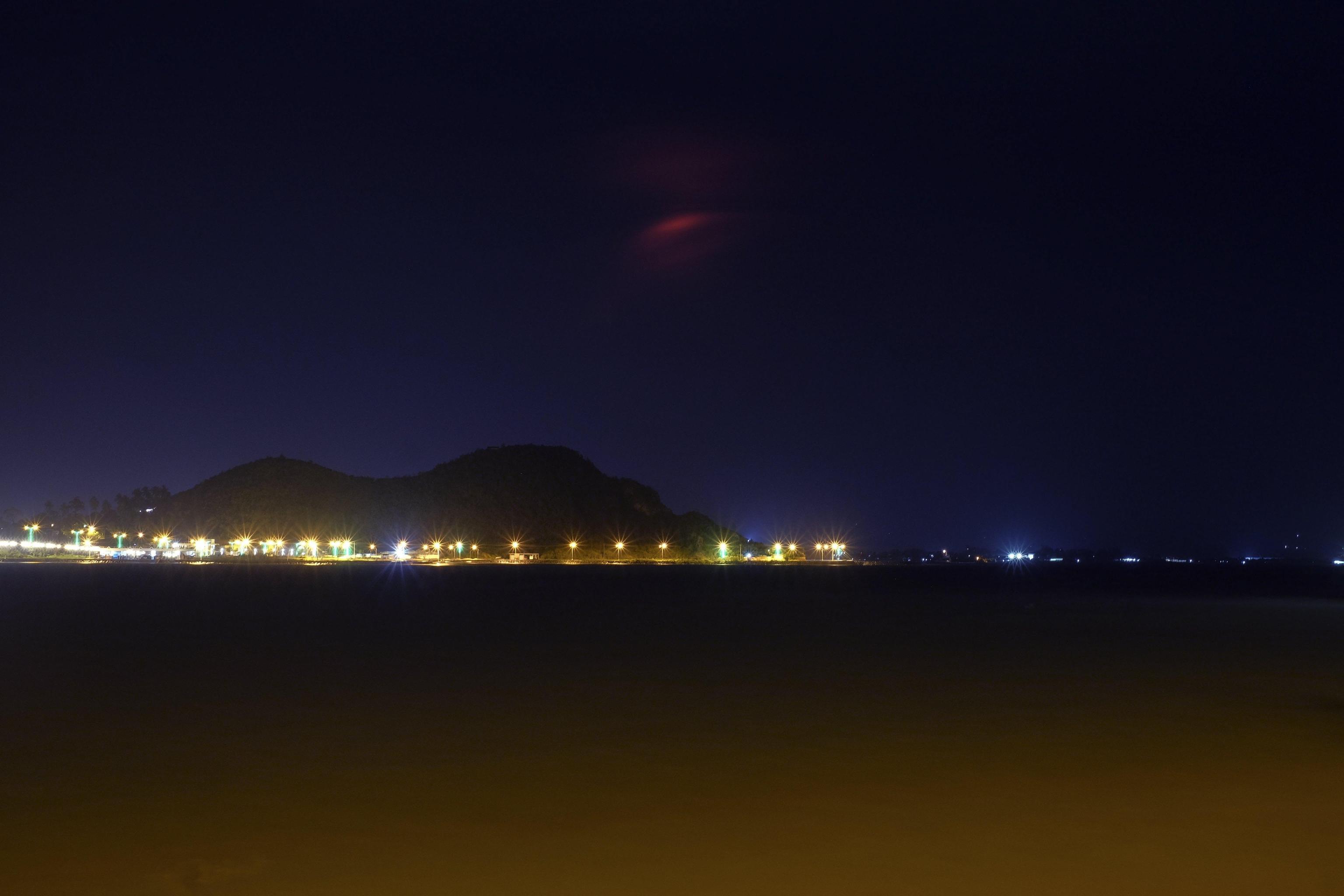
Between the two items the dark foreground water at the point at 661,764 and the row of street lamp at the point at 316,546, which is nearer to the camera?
the dark foreground water at the point at 661,764

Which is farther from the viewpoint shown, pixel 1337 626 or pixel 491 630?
pixel 1337 626

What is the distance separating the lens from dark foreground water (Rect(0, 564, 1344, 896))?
247 inches

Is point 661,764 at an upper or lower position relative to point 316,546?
lower

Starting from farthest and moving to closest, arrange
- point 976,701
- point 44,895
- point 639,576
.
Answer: point 639,576 → point 976,701 → point 44,895

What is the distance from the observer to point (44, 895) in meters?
5.75

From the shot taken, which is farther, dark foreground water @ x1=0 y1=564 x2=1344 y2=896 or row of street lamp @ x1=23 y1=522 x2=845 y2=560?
row of street lamp @ x1=23 y1=522 x2=845 y2=560

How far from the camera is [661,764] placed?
944cm

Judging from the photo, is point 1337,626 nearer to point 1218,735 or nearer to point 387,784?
point 1218,735

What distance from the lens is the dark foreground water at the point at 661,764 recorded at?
6.27 m

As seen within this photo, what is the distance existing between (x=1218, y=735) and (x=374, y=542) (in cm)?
18356

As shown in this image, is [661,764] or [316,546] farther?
[316,546]

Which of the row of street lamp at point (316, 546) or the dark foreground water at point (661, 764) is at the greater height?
the row of street lamp at point (316, 546)

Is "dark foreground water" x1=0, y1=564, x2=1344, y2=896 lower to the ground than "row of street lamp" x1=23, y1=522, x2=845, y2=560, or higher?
lower

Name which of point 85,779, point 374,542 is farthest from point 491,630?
point 374,542
